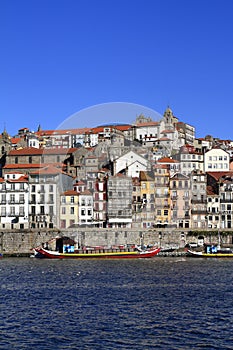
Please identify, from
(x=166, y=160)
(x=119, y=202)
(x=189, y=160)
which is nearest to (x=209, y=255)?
(x=119, y=202)

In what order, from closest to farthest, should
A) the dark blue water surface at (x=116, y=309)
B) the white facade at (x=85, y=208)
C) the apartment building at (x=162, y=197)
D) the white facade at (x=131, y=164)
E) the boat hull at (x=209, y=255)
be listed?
the dark blue water surface at (x=116, y=309)
the boat hull at (x=209, y=255)
the white facade at (x=85, y=208)
the apartment building at (x=162, y=197)
the white facade at (x=131, y=164)

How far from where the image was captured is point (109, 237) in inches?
4215

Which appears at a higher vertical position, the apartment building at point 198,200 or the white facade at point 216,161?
the white facade at point 216,161

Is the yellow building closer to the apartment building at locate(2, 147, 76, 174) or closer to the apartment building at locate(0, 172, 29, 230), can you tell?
the apartment building at locate(0, 172, 29, 230)

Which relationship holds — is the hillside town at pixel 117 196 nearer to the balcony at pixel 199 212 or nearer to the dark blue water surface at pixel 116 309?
the balcony at pixel 199 212

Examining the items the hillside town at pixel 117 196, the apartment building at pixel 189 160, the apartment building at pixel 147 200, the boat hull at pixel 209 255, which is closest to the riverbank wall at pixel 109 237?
the hillside town at pixel 117 196

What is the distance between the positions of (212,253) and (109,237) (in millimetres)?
17075

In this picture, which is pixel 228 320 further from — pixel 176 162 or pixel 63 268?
pixel 176 162

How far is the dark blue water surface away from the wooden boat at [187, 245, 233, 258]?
25108 mm

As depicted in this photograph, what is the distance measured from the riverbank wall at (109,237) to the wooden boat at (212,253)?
19.1ft

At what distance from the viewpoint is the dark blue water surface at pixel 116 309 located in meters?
35.2

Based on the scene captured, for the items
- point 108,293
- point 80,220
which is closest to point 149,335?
point 108,293

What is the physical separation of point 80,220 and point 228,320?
7233cm

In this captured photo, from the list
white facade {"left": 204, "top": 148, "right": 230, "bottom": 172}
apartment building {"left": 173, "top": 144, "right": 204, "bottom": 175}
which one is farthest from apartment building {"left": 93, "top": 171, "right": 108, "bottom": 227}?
white facade {"left": 204, "top": 148, "right": 230, "bottom": 172}
